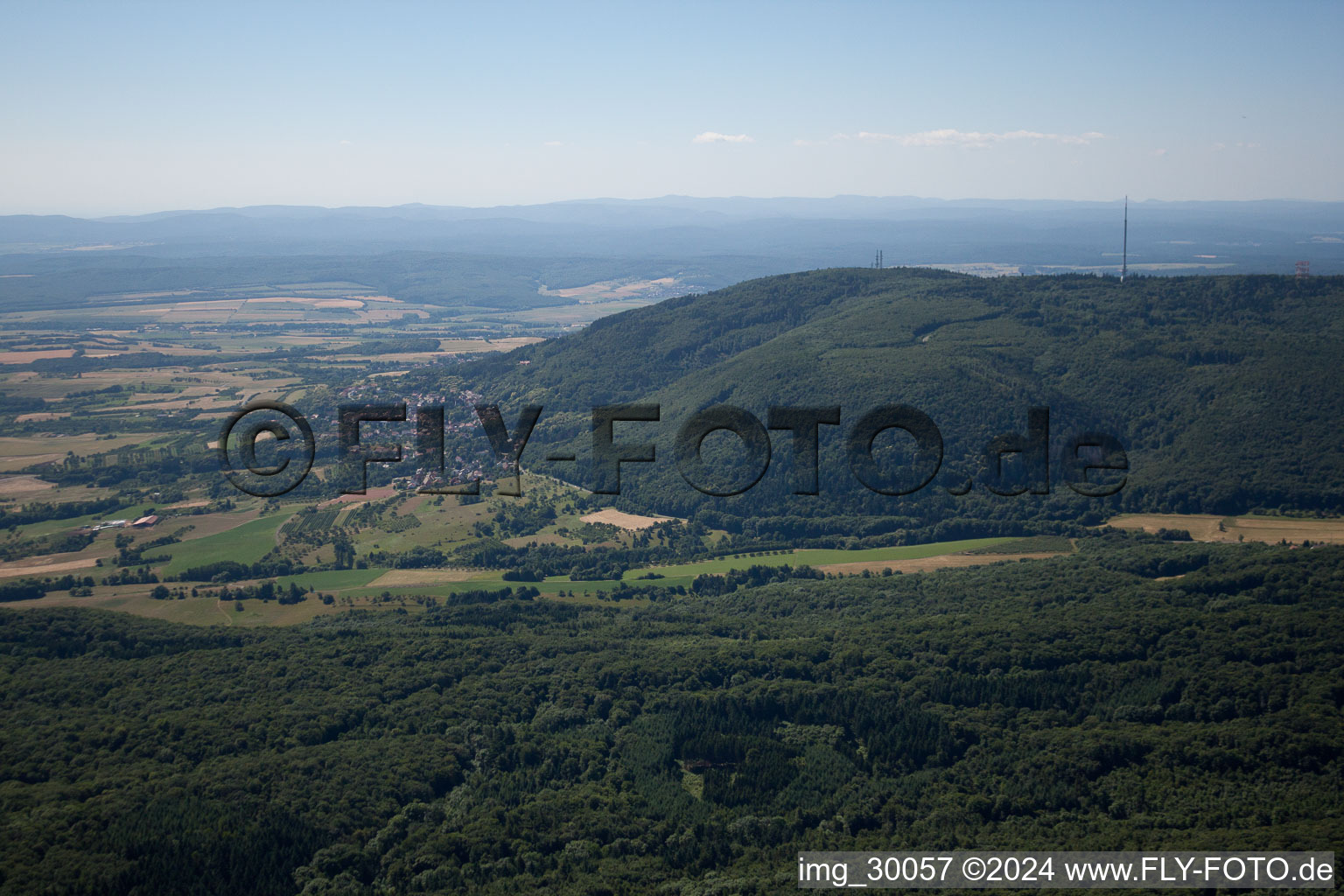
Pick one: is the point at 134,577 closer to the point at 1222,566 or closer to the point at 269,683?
the point at 269,683

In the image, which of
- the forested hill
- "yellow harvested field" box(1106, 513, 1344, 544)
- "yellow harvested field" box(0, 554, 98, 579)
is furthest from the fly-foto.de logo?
"yellow harvested field" box(0, 554, 98, 579)

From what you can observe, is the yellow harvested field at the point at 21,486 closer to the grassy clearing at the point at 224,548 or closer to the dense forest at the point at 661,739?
the grassy clearing at the point at 224,548

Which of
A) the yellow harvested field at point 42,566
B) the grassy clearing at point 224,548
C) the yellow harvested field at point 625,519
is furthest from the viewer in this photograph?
the yellow harvested field at point 625,519

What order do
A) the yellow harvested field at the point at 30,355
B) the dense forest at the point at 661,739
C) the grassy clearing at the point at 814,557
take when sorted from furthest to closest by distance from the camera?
1. the yellow harvested field at the point at 30,355
2. the grassy clearing at the point at 814,557
3. the dense forest at the point at 661,739

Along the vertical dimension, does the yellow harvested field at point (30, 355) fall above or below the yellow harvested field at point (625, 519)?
above

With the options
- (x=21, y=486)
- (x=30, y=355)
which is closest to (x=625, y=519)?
(x=21, y=486)

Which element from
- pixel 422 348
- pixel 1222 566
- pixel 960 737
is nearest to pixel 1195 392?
pixel 1222 566

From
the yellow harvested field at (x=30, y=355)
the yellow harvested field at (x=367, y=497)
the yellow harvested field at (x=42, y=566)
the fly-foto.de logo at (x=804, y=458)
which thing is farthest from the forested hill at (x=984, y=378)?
the yellow harvested field at (x=30, y=355)
